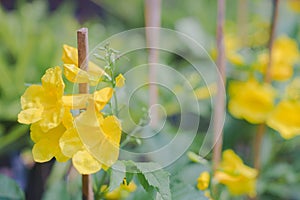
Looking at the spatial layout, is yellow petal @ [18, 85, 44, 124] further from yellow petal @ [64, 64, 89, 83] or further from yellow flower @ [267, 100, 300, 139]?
yellow flower @ [267, 100, 300, 139]

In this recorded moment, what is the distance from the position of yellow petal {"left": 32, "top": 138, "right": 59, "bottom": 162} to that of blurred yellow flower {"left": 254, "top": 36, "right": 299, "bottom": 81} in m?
0.59

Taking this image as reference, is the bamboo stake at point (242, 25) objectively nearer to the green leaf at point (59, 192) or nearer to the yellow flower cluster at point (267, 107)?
the yellow flower cluster at point (267, 107)

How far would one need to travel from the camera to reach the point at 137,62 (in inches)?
53.2

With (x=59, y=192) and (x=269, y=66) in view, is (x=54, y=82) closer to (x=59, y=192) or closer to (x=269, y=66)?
(x=59, y=192)

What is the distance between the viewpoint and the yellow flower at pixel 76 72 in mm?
532

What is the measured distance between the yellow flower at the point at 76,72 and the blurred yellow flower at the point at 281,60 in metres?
0.53

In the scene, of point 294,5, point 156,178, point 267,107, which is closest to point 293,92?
point 267,107

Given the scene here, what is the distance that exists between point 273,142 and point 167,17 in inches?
24.4

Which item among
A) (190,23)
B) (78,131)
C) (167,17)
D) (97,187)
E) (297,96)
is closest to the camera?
(78,131)

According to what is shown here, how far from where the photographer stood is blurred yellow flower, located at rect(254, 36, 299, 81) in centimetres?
108

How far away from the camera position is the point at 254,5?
5.36 ft

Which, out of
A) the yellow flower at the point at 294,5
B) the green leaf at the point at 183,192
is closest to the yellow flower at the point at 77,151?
the green leaf at the point at 183,192

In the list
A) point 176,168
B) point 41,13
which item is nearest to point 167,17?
point 41,13

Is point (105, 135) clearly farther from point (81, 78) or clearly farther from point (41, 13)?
point (41, 13)
